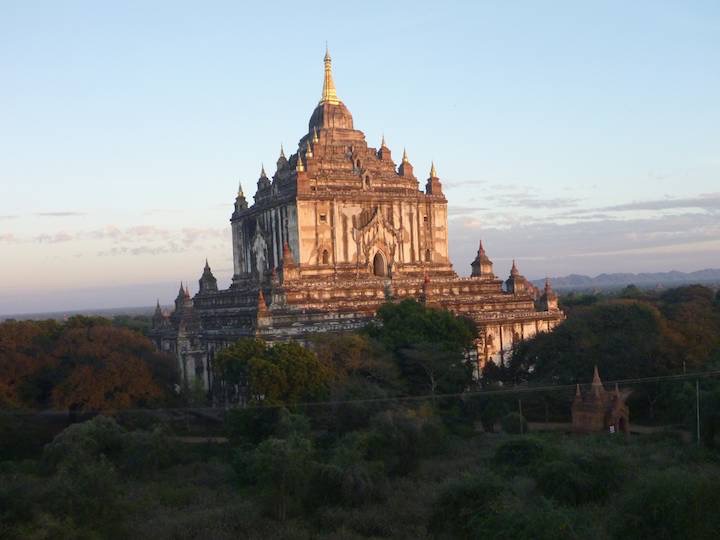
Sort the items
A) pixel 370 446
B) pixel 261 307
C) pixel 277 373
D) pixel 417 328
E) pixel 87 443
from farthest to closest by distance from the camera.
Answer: pixel 261 307
pixel 417 328
pixel 277 373
pixel 87 443
pixel 370 446

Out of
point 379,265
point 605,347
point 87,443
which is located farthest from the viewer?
point 379,265

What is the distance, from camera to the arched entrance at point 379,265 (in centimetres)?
4947

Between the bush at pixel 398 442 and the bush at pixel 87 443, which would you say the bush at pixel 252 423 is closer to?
the bush at pixel 87 443

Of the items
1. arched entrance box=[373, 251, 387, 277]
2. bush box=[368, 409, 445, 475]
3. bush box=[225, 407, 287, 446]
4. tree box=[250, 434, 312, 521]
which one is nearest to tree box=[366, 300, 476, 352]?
bush box=[225, 407, 287, 446]

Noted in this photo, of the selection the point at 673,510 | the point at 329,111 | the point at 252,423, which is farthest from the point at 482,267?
the point at 673,510

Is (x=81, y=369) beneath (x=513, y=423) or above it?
above

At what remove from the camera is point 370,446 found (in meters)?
28.7

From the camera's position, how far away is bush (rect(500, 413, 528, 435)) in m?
33.8

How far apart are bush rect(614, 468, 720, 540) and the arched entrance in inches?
1198

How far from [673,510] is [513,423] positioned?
15.4m

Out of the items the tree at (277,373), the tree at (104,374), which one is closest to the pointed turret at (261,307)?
the tree at (104,374)

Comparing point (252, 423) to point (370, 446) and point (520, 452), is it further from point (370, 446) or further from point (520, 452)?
point (520, 452)

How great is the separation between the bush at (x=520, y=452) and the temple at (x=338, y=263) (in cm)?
1458

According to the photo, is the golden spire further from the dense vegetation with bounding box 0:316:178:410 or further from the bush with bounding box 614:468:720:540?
the bush with bounding box 614:468:720:540
